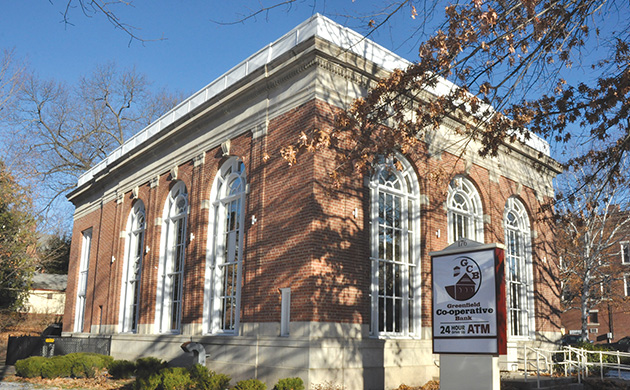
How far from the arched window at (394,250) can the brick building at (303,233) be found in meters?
0.04

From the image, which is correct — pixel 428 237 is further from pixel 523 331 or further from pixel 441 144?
pixel 523 331

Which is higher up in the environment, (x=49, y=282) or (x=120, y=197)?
(x=120, y=197)

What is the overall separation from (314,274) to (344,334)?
1.60 m

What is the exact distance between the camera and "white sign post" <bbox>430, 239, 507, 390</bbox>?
9711mm

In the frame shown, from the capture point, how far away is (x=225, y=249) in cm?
1739

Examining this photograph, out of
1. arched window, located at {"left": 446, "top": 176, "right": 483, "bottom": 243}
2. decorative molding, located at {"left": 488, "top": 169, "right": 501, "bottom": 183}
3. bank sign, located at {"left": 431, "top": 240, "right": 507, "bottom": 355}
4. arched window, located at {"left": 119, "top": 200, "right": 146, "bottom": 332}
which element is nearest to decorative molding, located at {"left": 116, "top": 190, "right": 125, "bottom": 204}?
arched window, located at {"left": 119, "top": 200, "right": 146, "bottom": 332}

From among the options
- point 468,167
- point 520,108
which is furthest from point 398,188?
point 520,108

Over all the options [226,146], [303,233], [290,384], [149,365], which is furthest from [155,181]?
[290,384]

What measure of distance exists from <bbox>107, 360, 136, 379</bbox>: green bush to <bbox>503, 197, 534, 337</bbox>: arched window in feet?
40.7

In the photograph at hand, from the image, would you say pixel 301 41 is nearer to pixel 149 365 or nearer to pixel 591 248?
pixel 149 365

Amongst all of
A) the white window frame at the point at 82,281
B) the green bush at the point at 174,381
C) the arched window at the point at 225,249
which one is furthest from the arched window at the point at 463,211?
the white window frame at the point at 82,281

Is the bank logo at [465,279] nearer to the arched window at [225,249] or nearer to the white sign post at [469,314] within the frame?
the white sign post at [469,314]

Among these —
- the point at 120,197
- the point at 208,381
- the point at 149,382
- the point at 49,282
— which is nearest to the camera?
the point at 208,381

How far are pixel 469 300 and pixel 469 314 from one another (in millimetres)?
246
